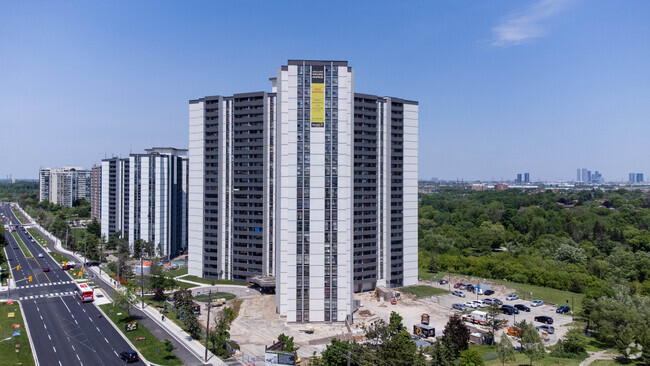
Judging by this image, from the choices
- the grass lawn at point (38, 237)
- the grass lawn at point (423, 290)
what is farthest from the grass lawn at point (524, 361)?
the grass lawn at point (38, 237)

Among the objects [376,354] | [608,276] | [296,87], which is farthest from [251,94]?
[608,276]

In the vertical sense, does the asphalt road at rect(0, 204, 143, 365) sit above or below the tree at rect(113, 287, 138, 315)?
below

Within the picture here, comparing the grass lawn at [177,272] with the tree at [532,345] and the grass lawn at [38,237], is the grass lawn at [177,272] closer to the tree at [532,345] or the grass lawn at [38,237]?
the grass lawn at [38,237]

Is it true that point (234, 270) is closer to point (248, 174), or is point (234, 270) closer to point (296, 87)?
point (248, 174)

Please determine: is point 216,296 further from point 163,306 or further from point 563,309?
point 563,309

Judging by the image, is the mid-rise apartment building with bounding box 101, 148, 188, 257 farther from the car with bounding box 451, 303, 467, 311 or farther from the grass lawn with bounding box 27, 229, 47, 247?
the car with bounding box 451, 303, 467, 311

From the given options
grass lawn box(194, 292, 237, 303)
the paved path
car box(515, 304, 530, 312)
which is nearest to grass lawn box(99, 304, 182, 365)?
grass lawn box(194, 292, 237, 303)
